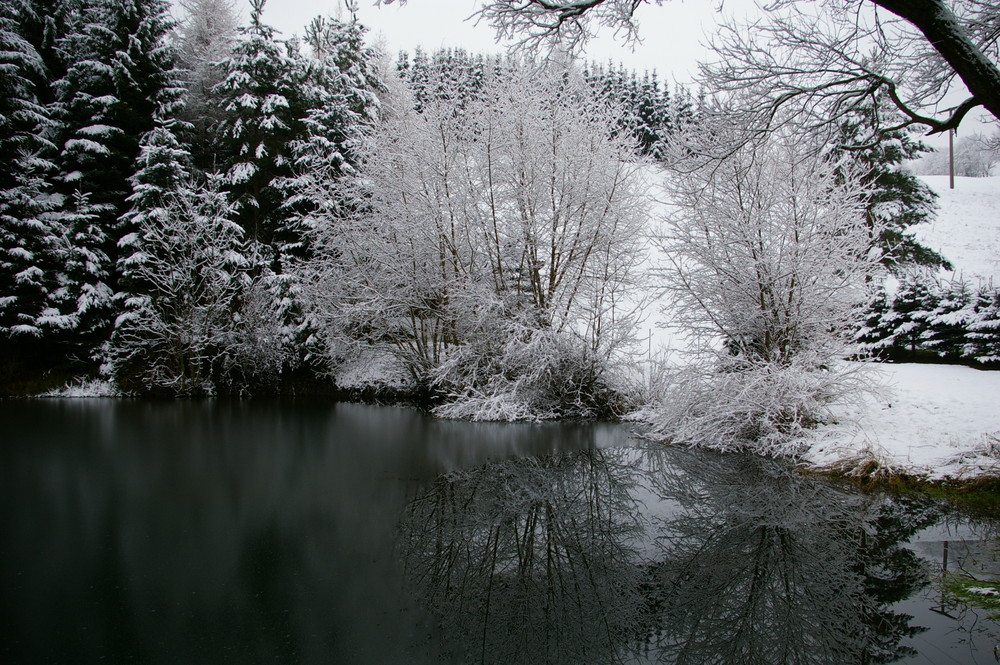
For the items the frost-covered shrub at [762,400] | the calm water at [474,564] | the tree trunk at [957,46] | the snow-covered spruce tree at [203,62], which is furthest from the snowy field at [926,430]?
the snow-covered spruce tree at [203,62]

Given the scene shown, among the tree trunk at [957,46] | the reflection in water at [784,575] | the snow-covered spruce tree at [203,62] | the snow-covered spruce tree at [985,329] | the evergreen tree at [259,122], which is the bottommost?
the reflection in water at [784,575]

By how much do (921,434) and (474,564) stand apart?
6344mm

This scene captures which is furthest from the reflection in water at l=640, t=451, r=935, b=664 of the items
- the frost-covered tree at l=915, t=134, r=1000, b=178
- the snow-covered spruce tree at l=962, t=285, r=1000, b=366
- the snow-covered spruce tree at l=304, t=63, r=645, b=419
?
the frost-covered tree at l=915, t=134, r=1000, b=178

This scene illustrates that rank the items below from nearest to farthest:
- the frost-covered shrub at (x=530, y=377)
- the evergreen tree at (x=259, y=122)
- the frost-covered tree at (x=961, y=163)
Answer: the frost-covered shrub at (x=530, y=377)
the evergreen tree at (x=259, y=122)
the frost-covered tree at (x=961, y=163)

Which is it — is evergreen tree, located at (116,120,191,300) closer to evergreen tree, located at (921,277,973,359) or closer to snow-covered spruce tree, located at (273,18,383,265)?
snow-covered spruce tree, located at (273,18,383,265)

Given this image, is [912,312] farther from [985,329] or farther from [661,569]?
[661,569]

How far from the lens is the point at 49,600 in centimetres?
370

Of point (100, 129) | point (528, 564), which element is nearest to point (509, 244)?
point (528, 564)

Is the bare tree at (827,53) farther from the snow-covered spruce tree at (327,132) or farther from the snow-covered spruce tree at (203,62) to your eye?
the snow-covered spruce tree at (203,62)

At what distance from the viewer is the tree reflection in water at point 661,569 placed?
3.15m

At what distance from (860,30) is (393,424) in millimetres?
10041

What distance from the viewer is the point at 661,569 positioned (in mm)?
4195

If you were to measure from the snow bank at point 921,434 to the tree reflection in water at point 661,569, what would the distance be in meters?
0.97

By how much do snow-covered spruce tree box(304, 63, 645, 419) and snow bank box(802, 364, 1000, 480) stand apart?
18.0 feet
